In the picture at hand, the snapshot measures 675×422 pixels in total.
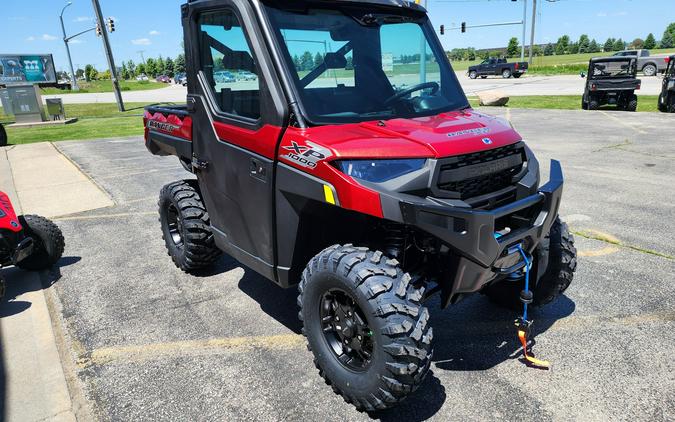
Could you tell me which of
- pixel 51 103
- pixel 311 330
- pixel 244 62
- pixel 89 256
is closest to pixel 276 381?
pixel 311 330

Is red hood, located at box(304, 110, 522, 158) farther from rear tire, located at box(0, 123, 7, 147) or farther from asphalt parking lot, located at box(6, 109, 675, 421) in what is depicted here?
rear tire, located at box(0, 123, 7, 147)

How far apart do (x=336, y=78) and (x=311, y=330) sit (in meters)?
1.66

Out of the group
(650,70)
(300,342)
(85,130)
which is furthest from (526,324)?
(650,70)

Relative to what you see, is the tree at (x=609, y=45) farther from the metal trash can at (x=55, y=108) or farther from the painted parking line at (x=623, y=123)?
the metal trash can at (x=55, y=108)

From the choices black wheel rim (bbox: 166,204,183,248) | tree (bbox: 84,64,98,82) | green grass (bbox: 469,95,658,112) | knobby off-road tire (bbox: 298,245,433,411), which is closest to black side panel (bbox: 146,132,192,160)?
black wheel rim (bbox: 166,204,183,248)

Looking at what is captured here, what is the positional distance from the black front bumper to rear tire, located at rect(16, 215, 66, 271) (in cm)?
402

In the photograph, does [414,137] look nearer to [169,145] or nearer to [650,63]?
[169,145]

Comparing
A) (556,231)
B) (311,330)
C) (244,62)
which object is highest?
(244,62)

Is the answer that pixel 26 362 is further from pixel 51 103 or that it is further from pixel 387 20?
pixel 51 103

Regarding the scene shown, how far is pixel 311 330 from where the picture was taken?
2979 millimetres

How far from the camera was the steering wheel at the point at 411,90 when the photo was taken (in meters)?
3.29

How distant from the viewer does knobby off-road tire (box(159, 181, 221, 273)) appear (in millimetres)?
4348

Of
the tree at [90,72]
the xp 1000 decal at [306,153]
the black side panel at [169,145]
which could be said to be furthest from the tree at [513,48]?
the xp 1000 decal at [306,153]

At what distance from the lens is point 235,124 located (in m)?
3.33
